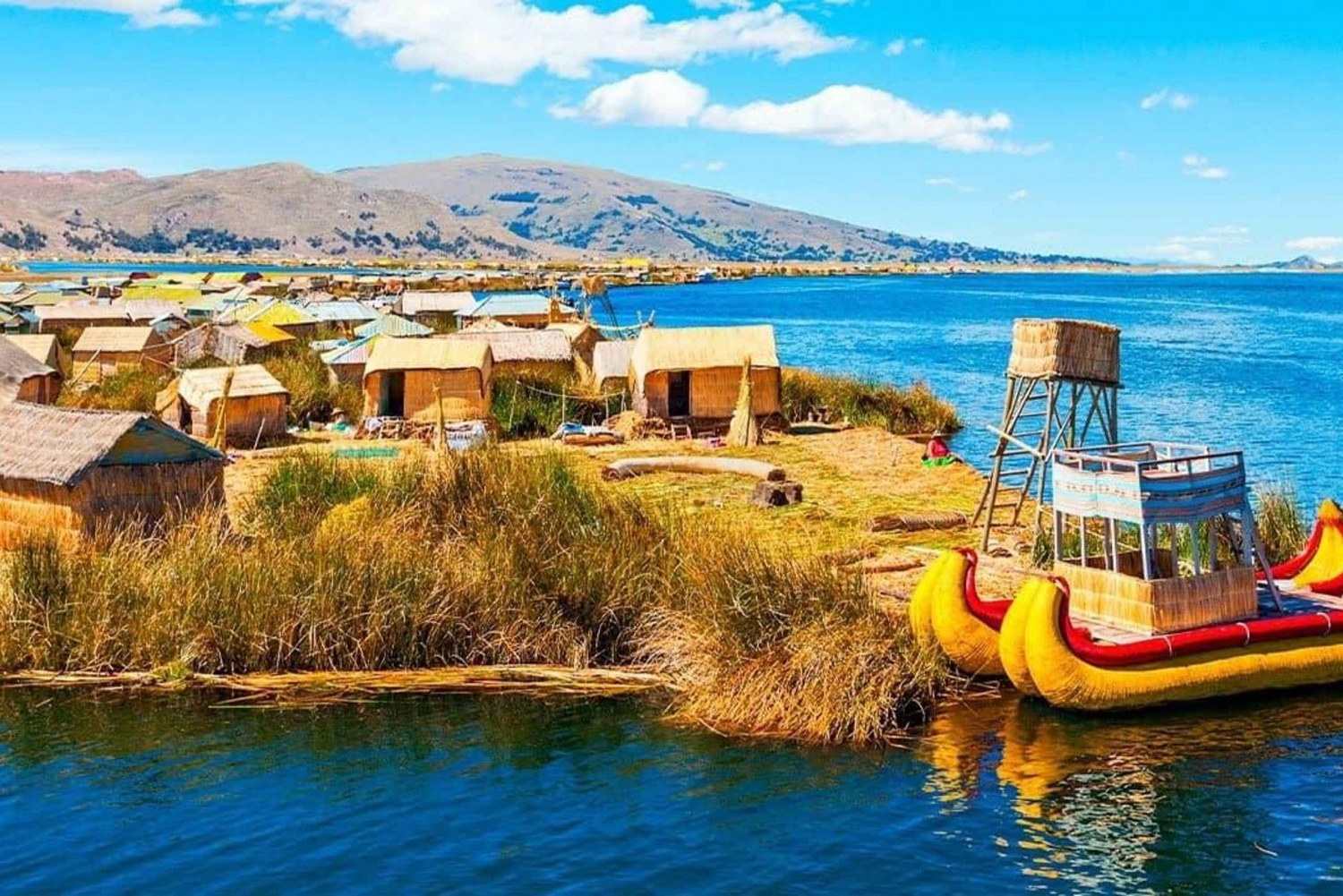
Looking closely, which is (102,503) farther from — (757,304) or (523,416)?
(757,304)

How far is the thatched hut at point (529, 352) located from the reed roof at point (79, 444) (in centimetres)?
1638

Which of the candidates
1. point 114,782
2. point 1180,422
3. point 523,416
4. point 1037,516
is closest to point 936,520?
point 1037,516

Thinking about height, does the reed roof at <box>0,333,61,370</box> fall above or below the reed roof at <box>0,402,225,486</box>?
above

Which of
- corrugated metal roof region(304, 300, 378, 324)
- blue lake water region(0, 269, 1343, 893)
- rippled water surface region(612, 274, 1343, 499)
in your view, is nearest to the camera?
blue lake water region(0, 269, 1343, 893)

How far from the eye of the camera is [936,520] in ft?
67.2

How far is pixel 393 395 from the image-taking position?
33344 mm

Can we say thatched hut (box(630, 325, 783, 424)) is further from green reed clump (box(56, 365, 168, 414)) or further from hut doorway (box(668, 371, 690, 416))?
green reed clump (box(56, 365, 168, 414))

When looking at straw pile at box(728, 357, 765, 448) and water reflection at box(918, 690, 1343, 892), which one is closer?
water reflection at box(918, 690, 1343, 892)

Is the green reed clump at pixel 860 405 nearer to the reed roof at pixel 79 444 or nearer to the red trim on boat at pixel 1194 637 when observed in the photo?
the reed roof at pixel 79 444

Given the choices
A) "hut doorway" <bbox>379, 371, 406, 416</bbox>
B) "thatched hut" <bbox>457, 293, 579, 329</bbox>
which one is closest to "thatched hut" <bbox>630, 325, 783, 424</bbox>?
"hut doorway" <bbox>379, 371, 406, 416</bbox>

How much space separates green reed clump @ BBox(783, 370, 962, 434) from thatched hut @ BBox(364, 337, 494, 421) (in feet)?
23.7

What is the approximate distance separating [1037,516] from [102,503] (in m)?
11.2

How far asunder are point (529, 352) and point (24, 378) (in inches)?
450

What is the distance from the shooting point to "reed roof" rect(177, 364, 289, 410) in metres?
30.3
